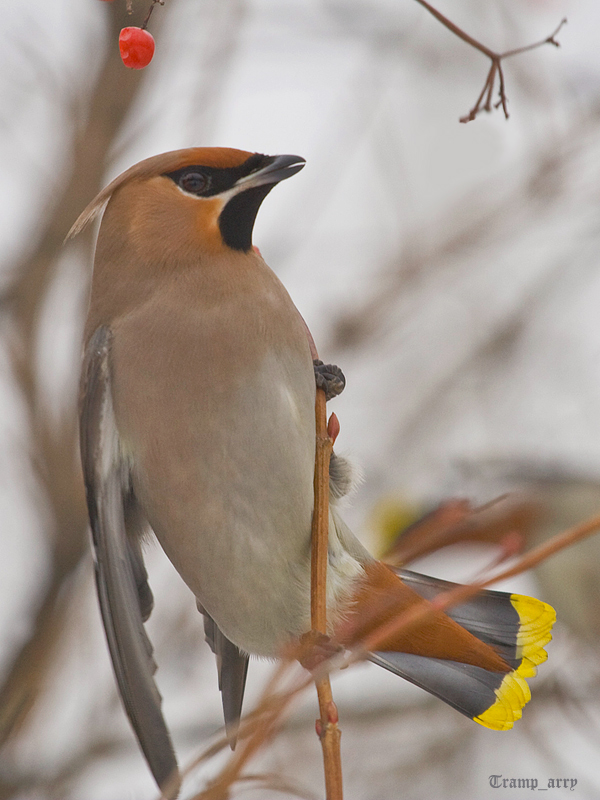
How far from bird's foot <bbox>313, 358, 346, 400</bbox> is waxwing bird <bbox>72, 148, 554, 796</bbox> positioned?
0.6 inches

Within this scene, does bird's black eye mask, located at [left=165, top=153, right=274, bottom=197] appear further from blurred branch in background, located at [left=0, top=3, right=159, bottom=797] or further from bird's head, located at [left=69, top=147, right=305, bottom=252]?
blurred branch in background, located at [left=0, top=3, right=159, bottom=797]

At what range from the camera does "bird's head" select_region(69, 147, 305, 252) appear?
208cm

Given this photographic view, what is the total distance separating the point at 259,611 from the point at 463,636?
0.48 metres

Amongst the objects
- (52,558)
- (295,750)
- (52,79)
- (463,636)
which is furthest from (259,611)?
(52,79)

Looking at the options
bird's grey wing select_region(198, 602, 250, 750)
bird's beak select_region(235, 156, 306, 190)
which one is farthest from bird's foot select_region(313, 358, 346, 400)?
bird's grey wing select_region(198, 602, 250, 750)

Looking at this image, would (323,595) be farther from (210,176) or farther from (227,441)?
(210,176)

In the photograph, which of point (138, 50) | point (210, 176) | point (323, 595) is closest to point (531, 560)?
point (323, 595)

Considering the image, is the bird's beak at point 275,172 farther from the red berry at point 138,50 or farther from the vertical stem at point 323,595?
the vertical stem at point 323,595

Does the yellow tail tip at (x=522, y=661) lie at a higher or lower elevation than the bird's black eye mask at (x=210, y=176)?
lower

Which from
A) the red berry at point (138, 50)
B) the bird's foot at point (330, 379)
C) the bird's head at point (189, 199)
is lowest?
the bird's foot at point (330, 379)

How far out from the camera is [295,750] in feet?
13.7

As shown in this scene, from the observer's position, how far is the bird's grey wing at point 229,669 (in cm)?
228

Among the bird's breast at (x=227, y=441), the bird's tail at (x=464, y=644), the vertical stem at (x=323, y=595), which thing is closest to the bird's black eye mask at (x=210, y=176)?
the bird's breast at (x=227, y=441)

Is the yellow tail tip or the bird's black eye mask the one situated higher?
the bird's black eye mask
